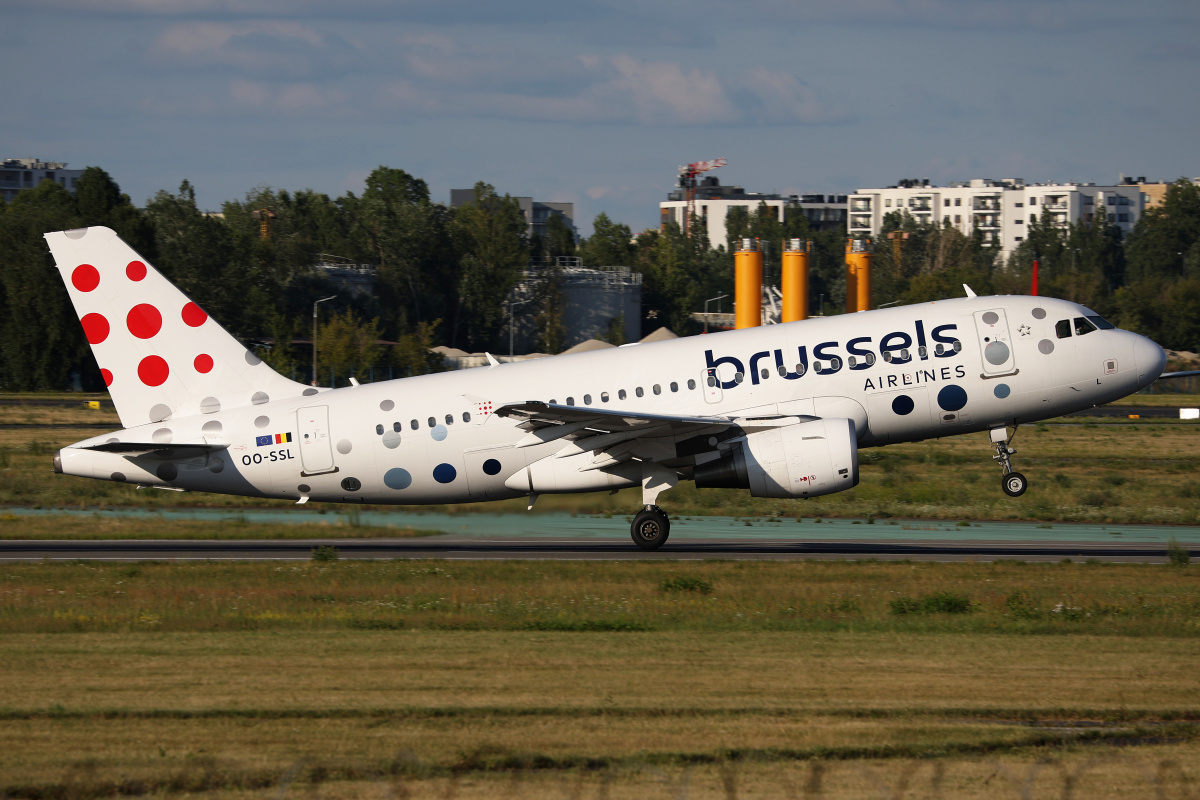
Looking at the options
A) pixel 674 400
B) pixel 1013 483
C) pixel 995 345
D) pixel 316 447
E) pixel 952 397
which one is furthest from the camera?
pixel 316 447

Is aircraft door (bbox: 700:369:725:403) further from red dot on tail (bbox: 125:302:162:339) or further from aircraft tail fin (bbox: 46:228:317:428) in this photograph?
red dot on tail (bbox: 125:302:162:339)

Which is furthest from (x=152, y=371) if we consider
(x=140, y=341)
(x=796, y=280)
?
(x=796, y=280)

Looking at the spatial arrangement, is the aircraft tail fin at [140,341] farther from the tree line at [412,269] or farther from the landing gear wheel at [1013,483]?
the tree line at [412,269]

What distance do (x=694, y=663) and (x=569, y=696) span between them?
7.82ft

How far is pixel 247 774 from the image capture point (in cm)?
1086

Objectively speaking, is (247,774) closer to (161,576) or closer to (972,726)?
(972,726)

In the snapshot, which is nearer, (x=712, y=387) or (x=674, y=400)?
(x=712, y=387)

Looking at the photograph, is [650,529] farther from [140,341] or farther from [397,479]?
[140,341]

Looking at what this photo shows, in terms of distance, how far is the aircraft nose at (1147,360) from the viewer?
26859 mm

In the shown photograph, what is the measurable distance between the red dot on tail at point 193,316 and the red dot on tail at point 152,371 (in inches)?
44.4

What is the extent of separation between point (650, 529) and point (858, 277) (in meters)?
64.4

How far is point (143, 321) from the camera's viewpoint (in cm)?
2758

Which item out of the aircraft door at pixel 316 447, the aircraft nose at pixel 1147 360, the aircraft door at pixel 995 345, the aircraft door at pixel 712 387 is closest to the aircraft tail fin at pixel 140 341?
the aircraft door at pixel 316 447

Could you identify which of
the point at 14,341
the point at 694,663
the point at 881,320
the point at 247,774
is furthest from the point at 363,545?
the point at 14,341
